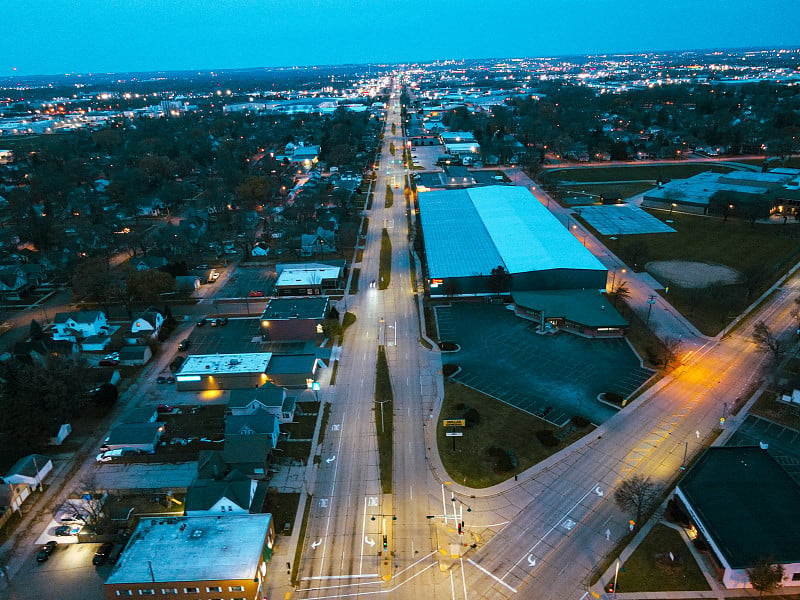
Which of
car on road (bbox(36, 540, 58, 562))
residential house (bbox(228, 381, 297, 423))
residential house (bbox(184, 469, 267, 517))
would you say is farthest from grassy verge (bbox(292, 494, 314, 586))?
car on road (bbox(36, 540, 58, 562))

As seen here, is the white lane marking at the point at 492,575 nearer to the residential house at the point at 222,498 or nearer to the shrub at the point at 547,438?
the shrub at the point at 547,438

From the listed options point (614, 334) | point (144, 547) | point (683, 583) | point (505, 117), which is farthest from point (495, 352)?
point (505, 117)

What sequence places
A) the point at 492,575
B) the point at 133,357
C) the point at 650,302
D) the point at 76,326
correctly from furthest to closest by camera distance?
the point at 650,302, the point at 76,326, the point at 133,357, the point at 492,575

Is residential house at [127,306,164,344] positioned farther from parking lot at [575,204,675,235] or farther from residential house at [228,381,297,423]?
parking lot at [575,204,675,235]

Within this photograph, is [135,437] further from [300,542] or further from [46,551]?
[300,542]

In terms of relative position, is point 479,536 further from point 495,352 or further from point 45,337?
point 45,337

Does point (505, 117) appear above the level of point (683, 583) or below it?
above

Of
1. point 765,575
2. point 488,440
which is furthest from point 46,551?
point 765,575
